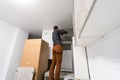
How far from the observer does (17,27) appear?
115 inches

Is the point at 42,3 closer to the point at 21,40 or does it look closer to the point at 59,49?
the point at 59,49

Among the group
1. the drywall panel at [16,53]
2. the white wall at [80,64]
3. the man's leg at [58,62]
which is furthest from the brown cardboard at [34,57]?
the white wall at [80,64]

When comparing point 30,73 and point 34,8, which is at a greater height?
point 34,8

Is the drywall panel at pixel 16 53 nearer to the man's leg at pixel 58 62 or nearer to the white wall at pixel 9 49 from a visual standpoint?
the white wall at pixel 9 49

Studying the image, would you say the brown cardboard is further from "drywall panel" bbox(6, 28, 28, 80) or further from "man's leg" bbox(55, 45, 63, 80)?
"drywall panel" bbox(6, 28, 28, 80)

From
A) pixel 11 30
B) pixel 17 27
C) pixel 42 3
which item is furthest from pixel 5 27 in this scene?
pixel 42 3

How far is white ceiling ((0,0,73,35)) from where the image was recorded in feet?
5.76

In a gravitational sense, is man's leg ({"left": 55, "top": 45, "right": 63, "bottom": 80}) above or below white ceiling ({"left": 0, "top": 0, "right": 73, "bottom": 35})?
below

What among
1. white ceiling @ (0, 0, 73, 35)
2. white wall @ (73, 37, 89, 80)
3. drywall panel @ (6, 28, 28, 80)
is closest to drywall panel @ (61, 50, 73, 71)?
white ceiling @ (0, 0, 73, 35)

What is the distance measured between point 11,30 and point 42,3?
166cm

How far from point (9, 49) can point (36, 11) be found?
5.11ft

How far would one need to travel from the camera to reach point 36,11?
6.73ft

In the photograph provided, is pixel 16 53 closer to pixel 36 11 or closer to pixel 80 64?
pixel 36 11

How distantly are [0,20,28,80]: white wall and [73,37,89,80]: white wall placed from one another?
217 cm
